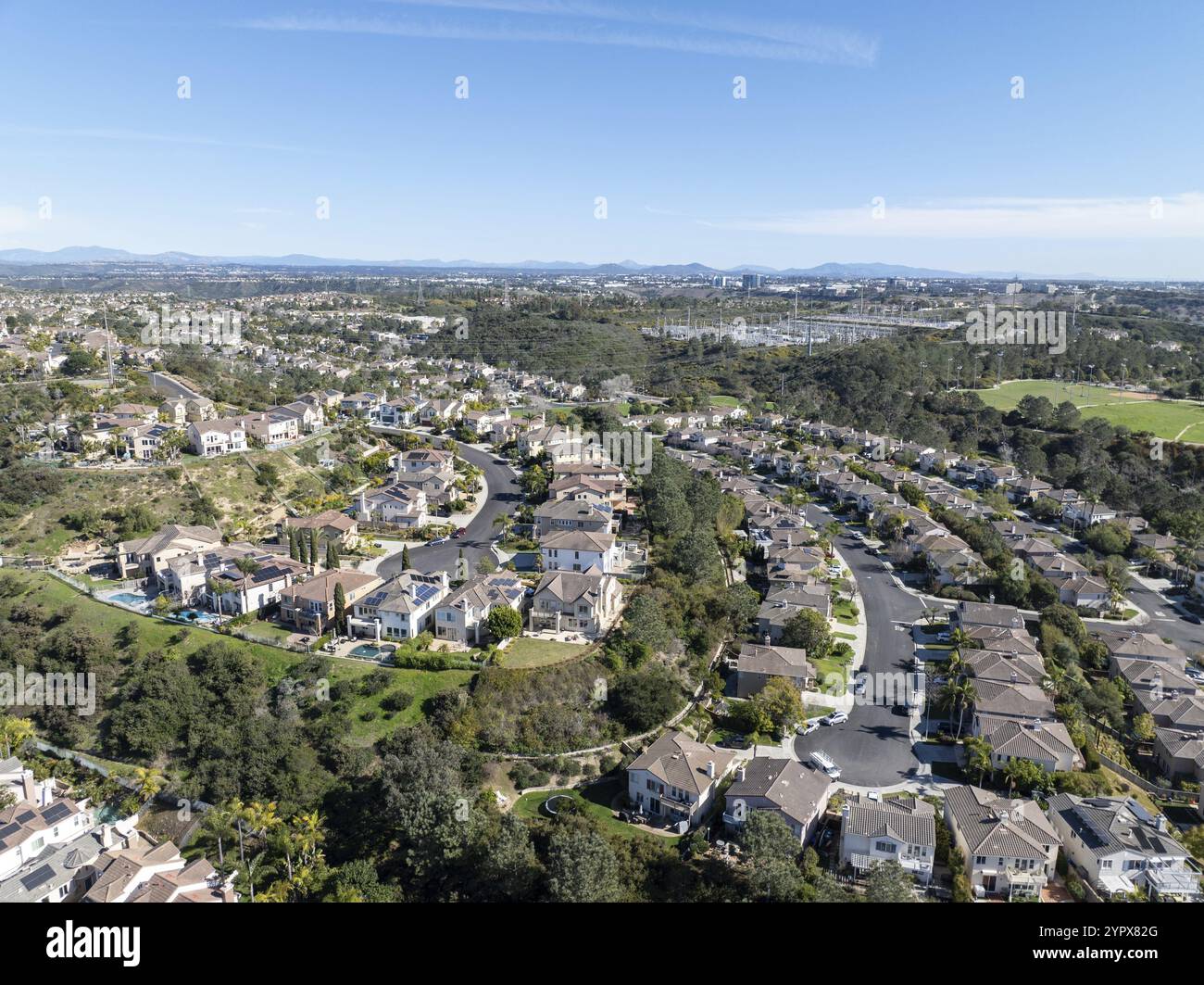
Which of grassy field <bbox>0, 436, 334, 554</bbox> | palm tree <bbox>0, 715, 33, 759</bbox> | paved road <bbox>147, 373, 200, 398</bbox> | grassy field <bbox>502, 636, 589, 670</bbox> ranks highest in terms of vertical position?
paved road <bbox>147, 373, 200, 398</bbox>

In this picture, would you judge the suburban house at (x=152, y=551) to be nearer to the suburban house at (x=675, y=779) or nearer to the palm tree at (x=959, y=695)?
the suburban house at (x=675, y=779)

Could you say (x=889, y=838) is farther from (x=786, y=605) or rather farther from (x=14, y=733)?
(x=14, y=733)

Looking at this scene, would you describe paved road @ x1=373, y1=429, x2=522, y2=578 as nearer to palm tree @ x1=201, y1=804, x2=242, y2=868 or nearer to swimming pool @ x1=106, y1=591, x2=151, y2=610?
swimming pool @ x1=106, y1=591, x2=151, y2=610

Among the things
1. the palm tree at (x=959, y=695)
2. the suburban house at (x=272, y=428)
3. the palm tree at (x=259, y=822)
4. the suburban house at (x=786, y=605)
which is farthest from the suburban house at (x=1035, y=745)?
the suburban house at (x=272, y=428)

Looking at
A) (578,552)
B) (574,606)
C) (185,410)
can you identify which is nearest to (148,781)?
(574,606)

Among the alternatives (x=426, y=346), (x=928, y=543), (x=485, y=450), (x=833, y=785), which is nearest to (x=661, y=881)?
(x=833, y=785)

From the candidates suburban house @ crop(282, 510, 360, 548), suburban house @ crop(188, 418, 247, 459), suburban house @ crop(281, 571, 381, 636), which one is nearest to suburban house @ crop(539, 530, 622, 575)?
suburban house @ crop(281, 571, 381, 636)

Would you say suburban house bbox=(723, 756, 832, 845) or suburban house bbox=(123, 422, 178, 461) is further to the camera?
suburban house bbox=(123, 422, 178, 461)
